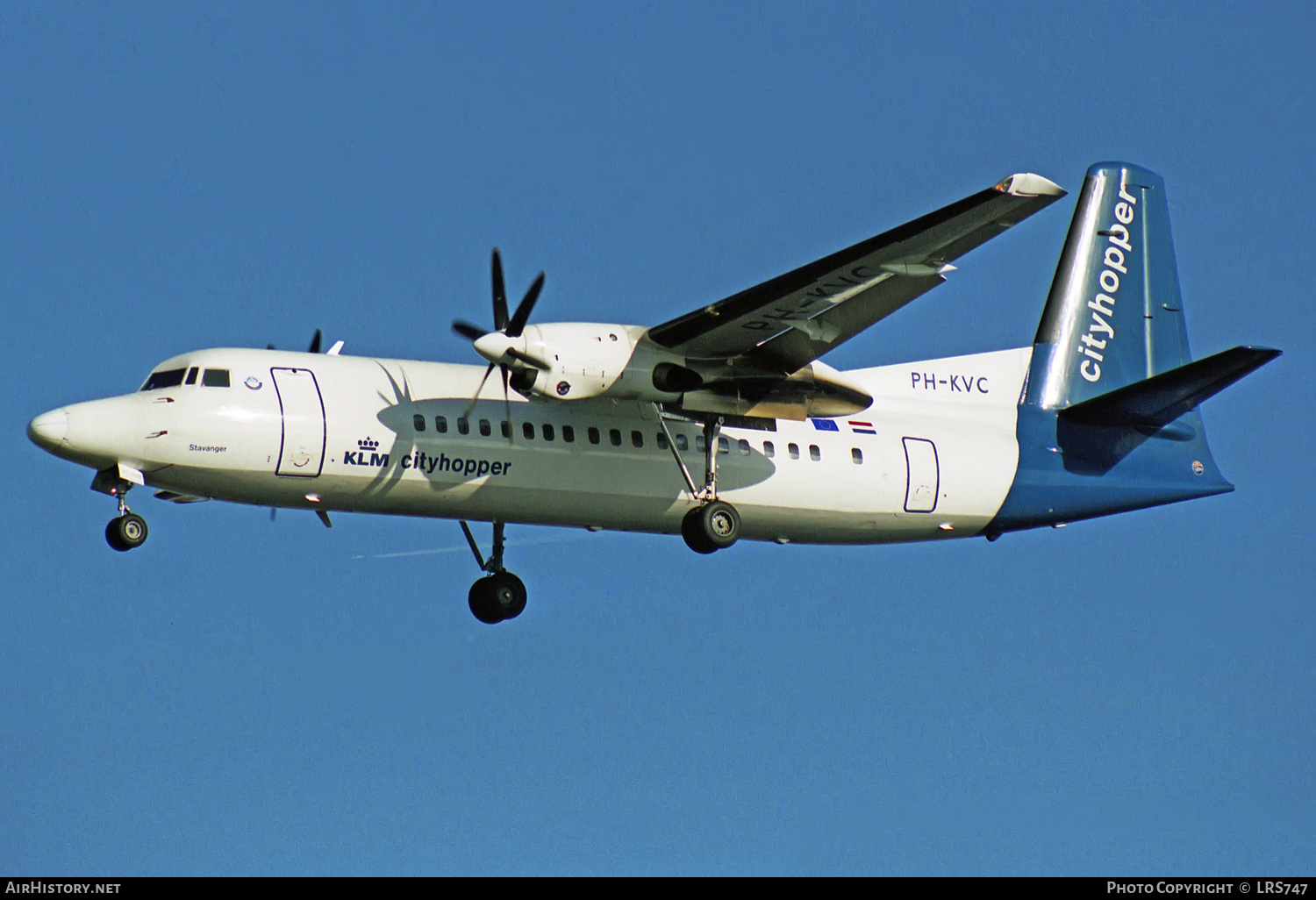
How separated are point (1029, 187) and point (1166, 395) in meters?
5.78

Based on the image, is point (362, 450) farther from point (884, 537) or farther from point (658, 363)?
point (884, 537)

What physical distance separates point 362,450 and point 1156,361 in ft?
35.6

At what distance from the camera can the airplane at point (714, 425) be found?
1814 centimetres

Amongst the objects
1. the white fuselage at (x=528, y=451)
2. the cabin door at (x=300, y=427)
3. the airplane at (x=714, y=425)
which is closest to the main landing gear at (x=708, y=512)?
the airplane at (x=714, y=425)

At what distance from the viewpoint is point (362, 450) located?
61.5 ft

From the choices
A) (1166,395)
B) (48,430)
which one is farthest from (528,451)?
(1166,395)

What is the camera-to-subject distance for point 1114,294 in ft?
77.9

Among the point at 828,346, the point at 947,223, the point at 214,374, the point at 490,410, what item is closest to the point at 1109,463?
the point at 828,346

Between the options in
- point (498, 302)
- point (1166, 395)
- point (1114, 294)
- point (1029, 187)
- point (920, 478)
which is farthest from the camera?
point (1114, 294)

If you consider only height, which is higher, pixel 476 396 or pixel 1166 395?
pixel 1166 395

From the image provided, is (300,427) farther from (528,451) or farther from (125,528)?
(528,451)

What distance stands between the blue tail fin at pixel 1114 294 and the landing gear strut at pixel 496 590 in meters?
7.19

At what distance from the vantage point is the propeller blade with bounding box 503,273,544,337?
18.5m

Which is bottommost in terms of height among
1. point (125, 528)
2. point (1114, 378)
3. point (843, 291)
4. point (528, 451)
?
point (125, 528)
